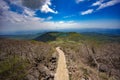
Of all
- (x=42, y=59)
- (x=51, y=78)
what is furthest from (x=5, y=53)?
(x=51, y=78)

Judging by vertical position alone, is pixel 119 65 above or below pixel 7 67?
below

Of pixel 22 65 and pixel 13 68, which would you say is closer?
pixel 13 68

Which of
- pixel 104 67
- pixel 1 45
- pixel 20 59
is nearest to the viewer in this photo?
pixel 20 59

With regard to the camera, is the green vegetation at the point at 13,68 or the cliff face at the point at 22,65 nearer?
the green vegetation at the point at 13,68

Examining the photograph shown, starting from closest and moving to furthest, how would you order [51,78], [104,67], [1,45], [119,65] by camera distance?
[51,78] < [1,45] < [104,67] < [119,65]

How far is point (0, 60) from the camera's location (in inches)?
742

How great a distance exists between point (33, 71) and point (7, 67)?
3943 mm

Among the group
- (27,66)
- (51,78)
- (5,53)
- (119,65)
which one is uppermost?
(5,53)

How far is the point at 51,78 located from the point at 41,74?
5.87ft

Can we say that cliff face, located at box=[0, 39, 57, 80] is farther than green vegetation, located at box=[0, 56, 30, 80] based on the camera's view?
Yes

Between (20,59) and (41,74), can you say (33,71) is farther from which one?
(20,59)

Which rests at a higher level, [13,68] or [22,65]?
[22,65]

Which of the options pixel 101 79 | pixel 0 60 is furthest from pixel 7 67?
pixel 101 79

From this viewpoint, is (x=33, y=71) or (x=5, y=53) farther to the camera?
(x=5, y=53)
